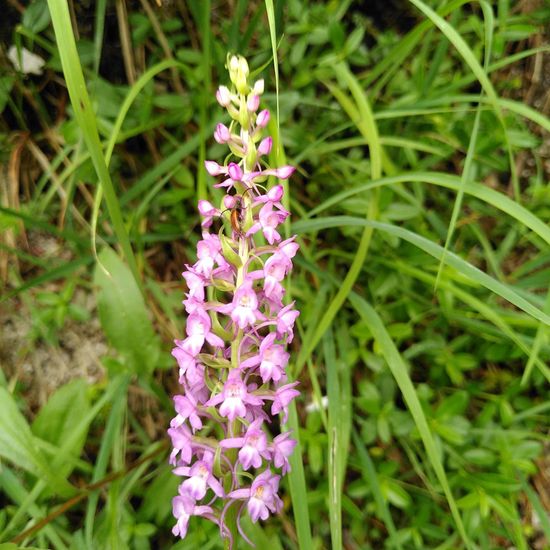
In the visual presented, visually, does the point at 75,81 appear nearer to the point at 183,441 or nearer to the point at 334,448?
the point at 183,441

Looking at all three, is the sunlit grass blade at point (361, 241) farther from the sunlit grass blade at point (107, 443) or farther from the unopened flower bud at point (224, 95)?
the unopened flower bud at point (224, 95)

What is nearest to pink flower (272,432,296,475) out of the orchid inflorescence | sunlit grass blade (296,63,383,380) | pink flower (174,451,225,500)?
the orchid inflorescence

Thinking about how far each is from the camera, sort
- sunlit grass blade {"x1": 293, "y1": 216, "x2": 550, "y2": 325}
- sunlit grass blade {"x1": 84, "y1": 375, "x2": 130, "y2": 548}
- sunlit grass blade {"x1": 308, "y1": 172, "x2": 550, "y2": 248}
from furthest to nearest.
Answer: sunlit grass blade {"x1": 84, "y1": 375, "x2": 130, "y2": 548} → sunlit grass blade {"x1": 308, "y1": 172, "x2": 550, "y2": 248} → sunlit grass blade {"x1": 293, "y1": 216, "x2": 550, "y2": 325}

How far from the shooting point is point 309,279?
97.7 inches

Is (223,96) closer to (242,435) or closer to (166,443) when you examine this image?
(242,435)

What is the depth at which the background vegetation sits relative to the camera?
2.01 metres

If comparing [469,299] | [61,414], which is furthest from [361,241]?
[61,414]

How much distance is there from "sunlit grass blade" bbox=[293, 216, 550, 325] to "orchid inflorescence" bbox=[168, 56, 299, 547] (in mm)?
485

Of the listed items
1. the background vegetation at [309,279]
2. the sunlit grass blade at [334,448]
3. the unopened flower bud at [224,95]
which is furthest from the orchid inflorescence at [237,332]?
the background vegetation at [309,279]

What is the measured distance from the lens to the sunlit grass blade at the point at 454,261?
5.24 feet

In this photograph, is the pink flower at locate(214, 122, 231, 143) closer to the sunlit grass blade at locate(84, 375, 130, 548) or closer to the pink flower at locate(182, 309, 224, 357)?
the pink flower at locate(182, 309, 224, 357)

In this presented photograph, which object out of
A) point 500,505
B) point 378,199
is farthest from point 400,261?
point 500,505

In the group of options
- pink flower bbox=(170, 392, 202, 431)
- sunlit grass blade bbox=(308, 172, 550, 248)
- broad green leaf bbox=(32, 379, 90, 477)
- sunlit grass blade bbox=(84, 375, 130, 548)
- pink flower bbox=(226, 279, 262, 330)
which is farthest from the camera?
broad green leaf bbox=(32, 379, 90, 477)

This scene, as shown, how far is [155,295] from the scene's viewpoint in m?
2.32
